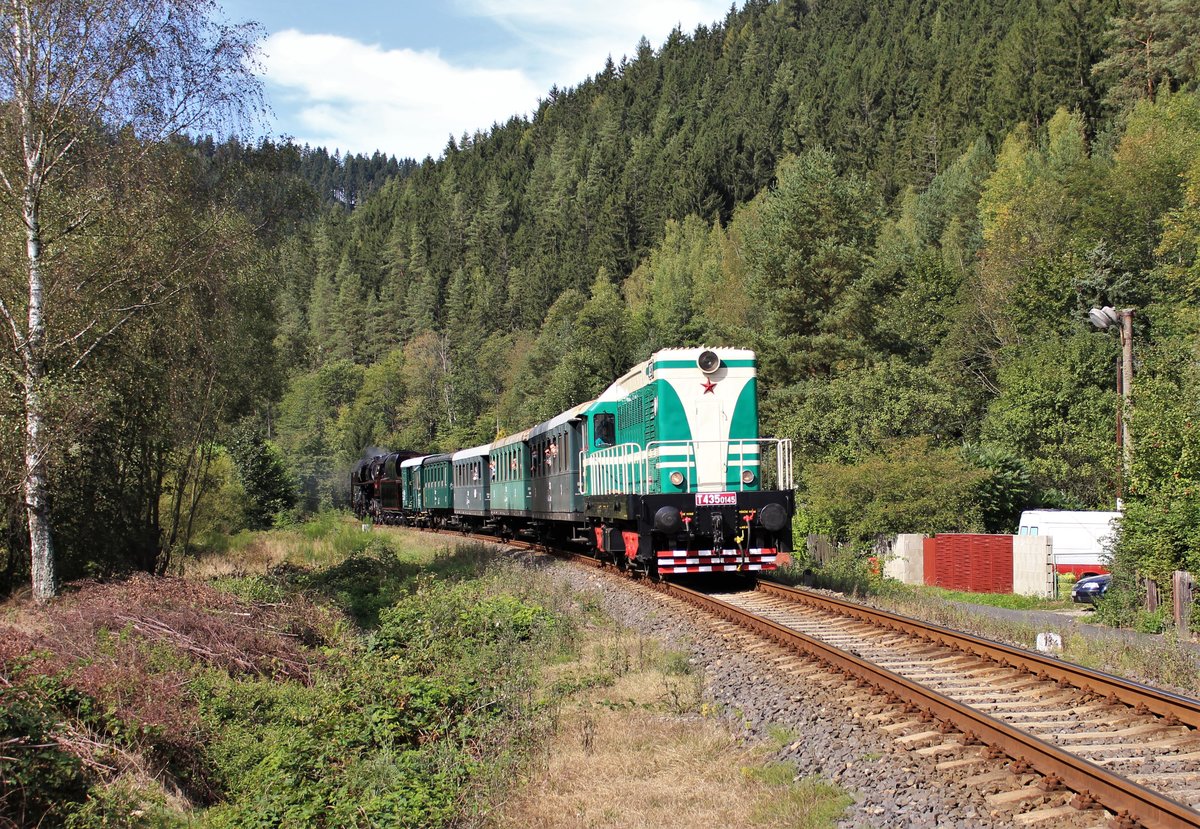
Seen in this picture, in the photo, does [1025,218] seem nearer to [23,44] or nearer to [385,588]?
[385,588]

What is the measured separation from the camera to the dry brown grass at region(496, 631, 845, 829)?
692 centimetres

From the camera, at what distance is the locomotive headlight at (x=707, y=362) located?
726 inches

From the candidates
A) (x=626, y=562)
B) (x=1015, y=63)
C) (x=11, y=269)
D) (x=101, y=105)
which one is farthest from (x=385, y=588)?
(x=1015, y=63)

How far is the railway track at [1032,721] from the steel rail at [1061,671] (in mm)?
11

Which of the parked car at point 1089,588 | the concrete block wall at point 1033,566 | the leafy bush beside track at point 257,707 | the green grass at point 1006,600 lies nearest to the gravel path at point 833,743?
the leafy bush beside track at point 257,707

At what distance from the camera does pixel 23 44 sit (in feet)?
54.1

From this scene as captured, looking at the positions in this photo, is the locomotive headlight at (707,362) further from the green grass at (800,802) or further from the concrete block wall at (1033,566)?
the green grass at (800,802)

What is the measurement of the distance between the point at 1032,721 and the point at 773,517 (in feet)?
29.8

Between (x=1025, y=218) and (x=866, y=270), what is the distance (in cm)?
1620

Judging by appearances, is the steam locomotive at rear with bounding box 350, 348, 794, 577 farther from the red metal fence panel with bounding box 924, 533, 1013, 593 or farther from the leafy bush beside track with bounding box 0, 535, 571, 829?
the red metal fence panel with bounding box 924, 533, 1013, 593

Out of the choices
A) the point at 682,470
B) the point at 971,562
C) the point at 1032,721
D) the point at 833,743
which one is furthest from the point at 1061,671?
the point at 971,562

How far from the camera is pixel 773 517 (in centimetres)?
1730

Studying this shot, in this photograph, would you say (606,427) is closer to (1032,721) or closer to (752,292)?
(1032,721)

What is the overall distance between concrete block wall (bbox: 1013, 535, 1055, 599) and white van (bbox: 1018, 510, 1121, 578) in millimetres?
2259
